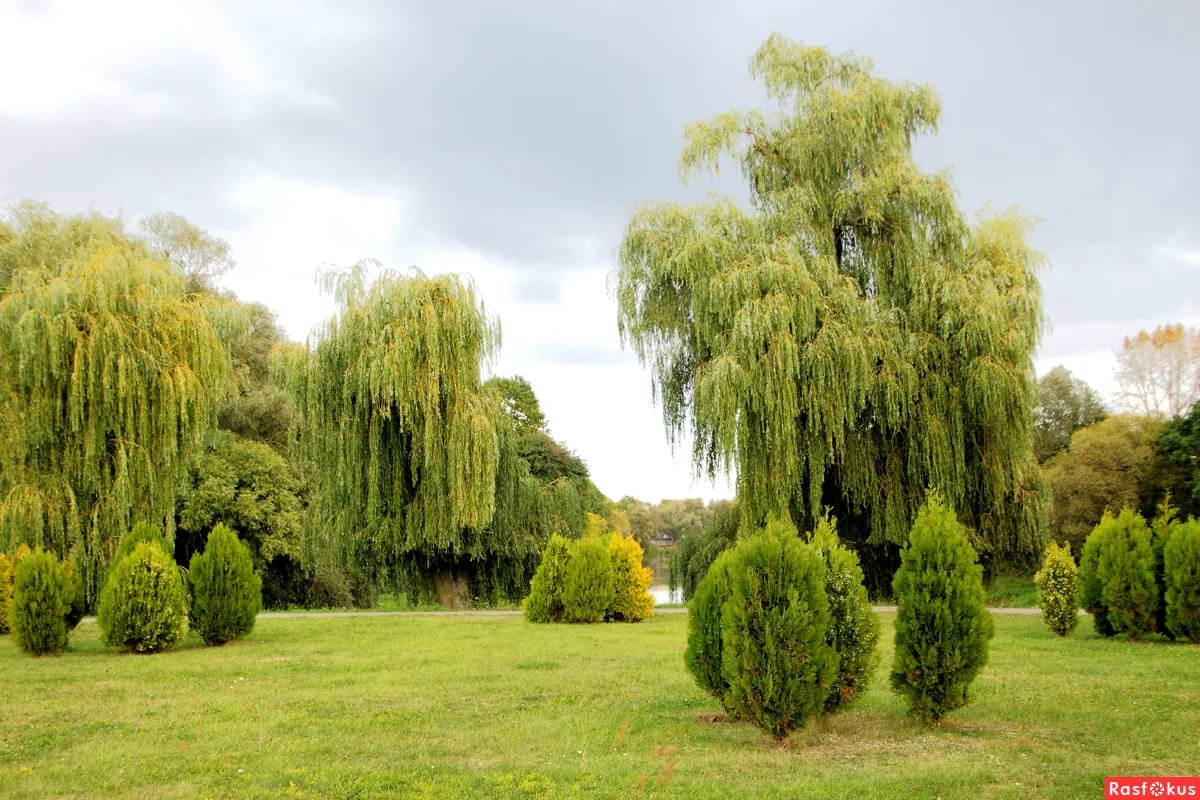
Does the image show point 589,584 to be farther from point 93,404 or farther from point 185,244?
point 185,244

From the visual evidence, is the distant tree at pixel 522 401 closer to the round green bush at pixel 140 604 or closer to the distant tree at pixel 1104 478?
the distant tree at pixel 1104 478

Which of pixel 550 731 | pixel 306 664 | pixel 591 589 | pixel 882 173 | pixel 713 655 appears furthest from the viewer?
pixel 882 173

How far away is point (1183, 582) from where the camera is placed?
39.3 feet

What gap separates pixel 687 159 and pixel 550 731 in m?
14.7

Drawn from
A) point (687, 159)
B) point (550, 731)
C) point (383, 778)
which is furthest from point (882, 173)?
point (383, 778)

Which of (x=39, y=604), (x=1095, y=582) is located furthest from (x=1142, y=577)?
(x=39, y=604)

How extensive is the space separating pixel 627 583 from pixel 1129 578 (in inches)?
326

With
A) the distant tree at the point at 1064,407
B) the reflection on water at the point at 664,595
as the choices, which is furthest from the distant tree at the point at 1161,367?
the reflection on water at the point at 664,595

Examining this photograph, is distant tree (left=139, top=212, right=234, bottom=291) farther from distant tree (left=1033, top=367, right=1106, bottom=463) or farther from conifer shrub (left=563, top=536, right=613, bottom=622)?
distant tree (left=1033, top=367, right=1106, bottom=463)

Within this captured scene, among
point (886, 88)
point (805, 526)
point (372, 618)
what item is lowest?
point (372, 618)

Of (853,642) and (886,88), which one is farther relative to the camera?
(886,88)

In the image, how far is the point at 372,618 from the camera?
56.9 ft

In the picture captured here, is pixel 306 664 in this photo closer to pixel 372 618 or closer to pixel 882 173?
pixel 372 618

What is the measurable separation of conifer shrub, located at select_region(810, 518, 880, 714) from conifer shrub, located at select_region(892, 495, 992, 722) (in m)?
0.23
